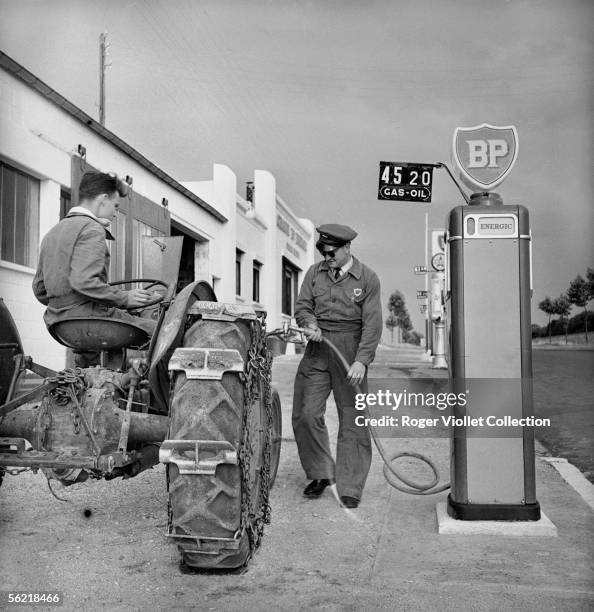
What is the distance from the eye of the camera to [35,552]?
10.2 ft

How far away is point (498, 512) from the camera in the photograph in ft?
11.4

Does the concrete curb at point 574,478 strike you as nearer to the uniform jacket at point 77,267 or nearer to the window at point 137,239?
the uniform jacket at point 77,267

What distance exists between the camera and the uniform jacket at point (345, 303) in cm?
418

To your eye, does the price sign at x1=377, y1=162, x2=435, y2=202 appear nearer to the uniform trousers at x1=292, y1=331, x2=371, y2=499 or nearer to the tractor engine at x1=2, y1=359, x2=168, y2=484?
the uniform trousers at x1=292, y1=331, x2=371, y2=499

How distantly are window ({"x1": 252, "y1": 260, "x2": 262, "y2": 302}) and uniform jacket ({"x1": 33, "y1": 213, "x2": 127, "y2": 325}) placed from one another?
13.1m

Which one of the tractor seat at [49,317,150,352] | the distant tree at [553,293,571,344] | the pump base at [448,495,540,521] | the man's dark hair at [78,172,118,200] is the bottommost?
the pump base at [448,495,540,521]

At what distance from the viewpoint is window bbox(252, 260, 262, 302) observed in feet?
53.6

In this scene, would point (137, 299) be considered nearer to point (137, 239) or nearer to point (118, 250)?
point (118, 250)

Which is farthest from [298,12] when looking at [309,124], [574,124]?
[574,124]

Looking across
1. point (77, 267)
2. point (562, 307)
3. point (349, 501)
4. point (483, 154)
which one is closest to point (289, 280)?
point (349, 501)

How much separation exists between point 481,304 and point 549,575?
133 cm

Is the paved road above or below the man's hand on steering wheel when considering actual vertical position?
below

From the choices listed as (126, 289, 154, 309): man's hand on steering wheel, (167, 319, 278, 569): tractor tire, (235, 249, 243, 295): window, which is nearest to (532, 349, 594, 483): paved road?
→ (167, 319, 278, 569): tractor tire

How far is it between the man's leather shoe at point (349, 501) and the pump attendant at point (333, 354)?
0.13 metres
